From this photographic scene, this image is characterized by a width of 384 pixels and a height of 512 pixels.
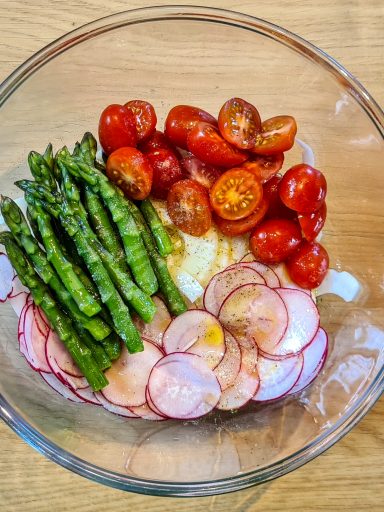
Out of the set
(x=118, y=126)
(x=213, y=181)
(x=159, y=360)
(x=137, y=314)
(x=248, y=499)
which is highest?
(x=118, y=126)

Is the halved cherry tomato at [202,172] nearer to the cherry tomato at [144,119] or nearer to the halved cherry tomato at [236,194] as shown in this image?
the halved cherry tomato at [236,194]

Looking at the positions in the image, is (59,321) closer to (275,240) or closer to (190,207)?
(190,207)

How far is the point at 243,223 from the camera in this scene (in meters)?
2.83

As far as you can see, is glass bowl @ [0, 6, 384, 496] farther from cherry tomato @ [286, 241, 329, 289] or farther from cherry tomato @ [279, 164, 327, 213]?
cherry tomato @ [279, 164, 327, 213]

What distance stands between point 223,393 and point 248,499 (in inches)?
20.4

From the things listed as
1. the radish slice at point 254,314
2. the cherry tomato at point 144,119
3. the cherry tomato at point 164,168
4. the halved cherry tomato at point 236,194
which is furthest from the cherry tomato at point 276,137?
the radish slice at point 254,314

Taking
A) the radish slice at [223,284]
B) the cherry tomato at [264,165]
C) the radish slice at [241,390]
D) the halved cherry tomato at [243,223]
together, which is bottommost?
the radish slice at [241,390]

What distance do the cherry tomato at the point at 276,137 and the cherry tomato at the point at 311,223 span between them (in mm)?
313

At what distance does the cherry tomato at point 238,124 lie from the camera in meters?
2.76

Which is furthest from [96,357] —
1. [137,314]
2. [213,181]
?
[213,181]

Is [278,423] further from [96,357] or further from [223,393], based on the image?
[96,357]

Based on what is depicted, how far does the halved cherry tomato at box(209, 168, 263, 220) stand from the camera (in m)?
2.74

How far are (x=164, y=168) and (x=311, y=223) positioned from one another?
2.30 ft

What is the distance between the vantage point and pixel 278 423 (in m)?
2.77
